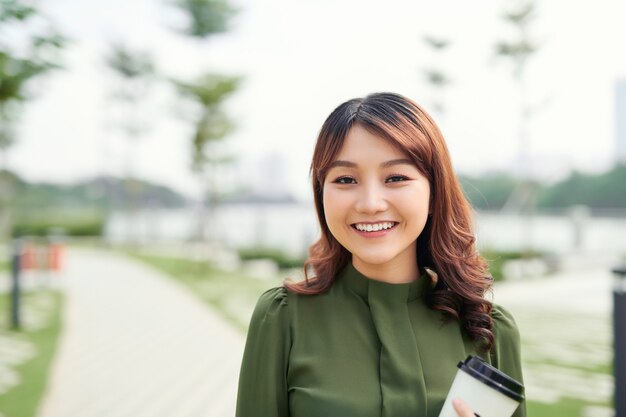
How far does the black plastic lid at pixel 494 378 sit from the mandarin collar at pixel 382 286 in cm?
28

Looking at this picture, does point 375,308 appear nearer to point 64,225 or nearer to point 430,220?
point 430,220

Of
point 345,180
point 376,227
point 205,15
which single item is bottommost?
point 376,227

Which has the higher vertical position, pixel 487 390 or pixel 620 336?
pixel 487 390

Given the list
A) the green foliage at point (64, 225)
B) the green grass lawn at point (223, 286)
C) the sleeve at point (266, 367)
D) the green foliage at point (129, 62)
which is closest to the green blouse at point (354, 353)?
the sleeve at point (266, 367)

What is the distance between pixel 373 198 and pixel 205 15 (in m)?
12.4

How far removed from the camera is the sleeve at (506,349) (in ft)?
4.56

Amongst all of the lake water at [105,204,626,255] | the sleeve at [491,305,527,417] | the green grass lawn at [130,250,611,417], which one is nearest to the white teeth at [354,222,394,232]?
the sleeve at [491,305,527,417]

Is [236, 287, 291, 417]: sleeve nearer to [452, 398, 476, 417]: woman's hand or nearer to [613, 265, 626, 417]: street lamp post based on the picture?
[452, 398, 476, 417]: woman's hand

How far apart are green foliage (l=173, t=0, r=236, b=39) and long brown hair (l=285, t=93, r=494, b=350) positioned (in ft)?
39.6

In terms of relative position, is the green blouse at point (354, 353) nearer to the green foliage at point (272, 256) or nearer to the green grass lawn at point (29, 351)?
the green grass lawn at point (29, 351)

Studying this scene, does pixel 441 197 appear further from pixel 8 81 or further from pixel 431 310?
pixel 8 81

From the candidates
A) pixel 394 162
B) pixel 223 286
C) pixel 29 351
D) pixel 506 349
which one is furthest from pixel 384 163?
pixel 223 286

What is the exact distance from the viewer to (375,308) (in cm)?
132

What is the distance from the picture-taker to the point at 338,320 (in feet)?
4.34
